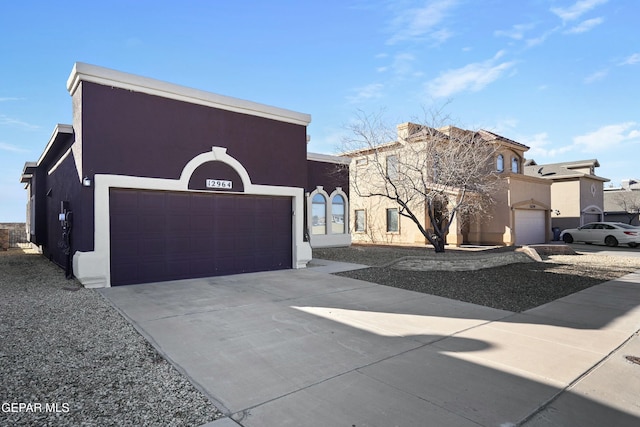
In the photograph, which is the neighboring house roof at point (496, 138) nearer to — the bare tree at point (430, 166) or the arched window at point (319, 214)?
the bare tree at point (430, 166)

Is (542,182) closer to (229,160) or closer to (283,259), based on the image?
(283,259)

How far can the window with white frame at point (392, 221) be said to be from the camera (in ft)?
78.7

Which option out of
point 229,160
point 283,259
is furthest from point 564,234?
point 229,160

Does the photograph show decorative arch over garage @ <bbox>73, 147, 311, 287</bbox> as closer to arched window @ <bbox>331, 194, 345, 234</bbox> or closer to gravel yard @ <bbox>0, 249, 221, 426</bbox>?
gravel yard @ <bbox>0, 249, 221, 426</bbox>

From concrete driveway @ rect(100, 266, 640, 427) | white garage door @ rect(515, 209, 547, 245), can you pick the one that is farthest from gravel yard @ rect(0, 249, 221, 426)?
white garage door @ rect(515, 209, 547, 245)

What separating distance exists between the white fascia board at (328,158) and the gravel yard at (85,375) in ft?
45.6

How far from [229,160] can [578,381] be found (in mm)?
9688

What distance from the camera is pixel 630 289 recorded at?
9742mm

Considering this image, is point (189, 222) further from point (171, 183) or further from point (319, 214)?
point (319, 214)

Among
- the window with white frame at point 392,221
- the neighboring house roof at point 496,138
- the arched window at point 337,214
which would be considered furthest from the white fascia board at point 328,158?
the neighboring house roof at point 496,138

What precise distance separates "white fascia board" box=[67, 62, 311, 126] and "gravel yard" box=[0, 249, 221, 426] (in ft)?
18.2

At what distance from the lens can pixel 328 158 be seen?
20.2 metres
